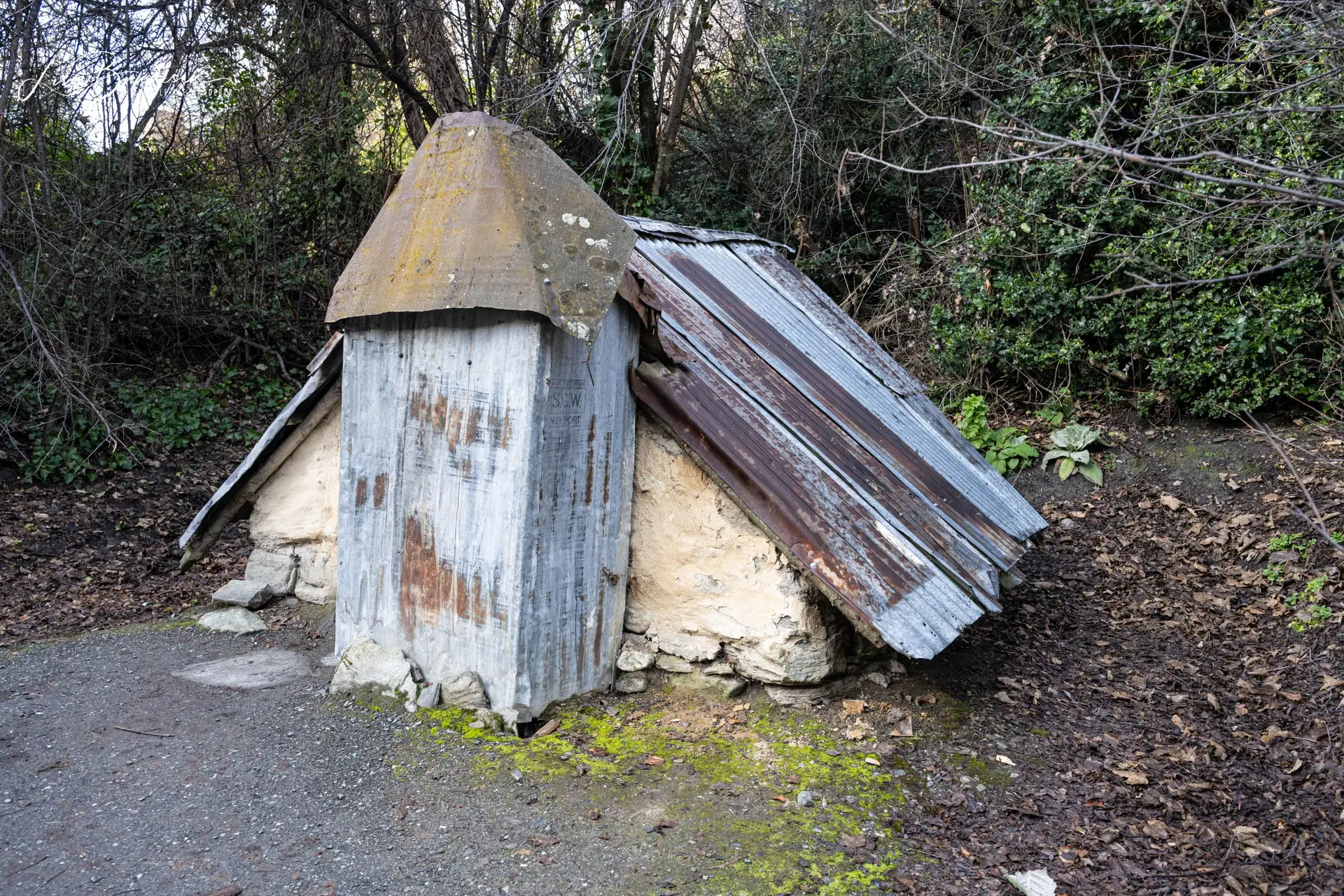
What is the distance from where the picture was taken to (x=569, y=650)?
478 cm

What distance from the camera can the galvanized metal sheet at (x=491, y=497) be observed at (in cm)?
446

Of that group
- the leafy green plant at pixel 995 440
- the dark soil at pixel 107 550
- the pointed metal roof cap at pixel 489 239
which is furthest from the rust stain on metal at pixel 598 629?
the leafy green plant at pixel 995 440

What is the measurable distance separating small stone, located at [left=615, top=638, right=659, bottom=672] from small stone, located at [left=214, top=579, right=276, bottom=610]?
2.77 m

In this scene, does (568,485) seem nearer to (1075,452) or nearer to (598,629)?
(598,629)

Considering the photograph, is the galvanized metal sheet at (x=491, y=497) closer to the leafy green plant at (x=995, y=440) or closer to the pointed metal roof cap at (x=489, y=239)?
the pointed metal roof cap at (x=489, y=239)

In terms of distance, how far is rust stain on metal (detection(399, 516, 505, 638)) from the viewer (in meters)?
4.59

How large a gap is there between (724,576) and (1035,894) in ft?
6.67

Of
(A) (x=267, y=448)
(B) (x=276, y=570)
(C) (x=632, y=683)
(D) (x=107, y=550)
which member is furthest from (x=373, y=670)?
(D) (x=107, y=550)

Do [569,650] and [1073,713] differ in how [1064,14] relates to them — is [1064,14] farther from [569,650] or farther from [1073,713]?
[569,650]

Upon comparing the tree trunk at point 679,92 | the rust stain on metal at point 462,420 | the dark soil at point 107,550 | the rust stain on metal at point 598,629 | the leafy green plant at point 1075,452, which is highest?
the tree trunk at point 679,92

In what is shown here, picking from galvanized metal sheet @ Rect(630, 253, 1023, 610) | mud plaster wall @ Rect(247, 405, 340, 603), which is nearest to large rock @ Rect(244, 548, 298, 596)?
mud plaster wall @ Rect(247, 405, 340, 603)

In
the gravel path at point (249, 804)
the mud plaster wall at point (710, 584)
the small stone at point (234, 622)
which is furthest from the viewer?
the small stone at point (234, 622)

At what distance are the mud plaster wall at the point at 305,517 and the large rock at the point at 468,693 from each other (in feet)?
6.39

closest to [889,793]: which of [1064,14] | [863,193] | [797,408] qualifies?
[797,408]
